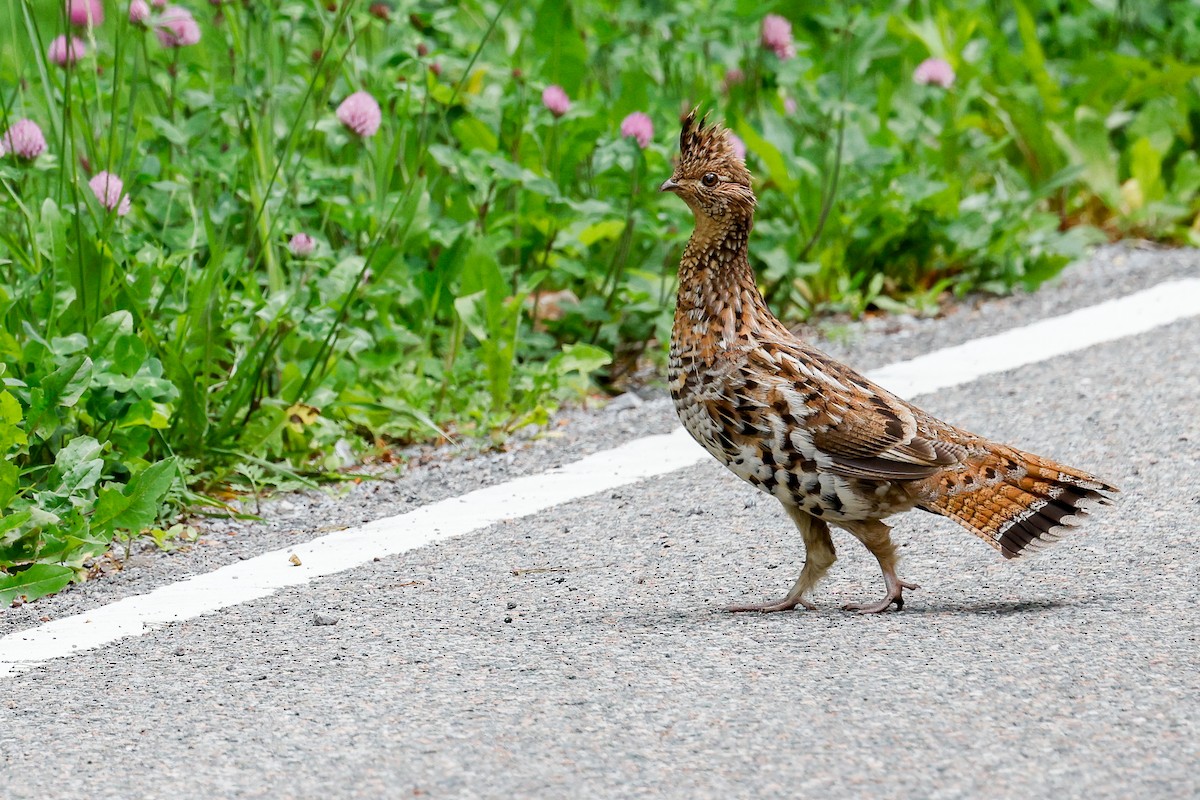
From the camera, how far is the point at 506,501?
199 inches

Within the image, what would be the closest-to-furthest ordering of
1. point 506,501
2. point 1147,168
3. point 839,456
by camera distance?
point 839,456
point 506,501
point 1147,168

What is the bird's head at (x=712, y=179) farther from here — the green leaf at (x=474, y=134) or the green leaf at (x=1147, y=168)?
the green leaf at (x=1147, y=168)

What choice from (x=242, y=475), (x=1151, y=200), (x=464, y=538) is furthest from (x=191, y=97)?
(x=1151, y=200)

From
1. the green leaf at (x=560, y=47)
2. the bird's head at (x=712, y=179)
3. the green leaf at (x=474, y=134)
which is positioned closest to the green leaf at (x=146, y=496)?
the bird's head at (x=712, y=179)

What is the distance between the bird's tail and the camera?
3.97 meters

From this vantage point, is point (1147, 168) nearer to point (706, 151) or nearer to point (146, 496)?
point (706, 151)

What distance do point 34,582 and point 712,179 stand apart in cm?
193

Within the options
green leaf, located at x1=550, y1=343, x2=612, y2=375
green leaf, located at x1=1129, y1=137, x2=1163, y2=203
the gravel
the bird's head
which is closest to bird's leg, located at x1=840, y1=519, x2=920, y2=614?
the bird's head

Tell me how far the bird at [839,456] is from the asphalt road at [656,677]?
20 cm

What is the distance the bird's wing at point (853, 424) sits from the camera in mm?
4012

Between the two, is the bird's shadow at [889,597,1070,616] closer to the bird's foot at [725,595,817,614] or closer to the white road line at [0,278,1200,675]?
the bird's foot at [725,595,817,614]

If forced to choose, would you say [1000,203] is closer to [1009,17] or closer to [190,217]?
[1009,17]

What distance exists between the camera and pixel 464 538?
15.6 ft

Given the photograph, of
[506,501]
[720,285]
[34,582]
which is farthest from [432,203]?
[34,582]
